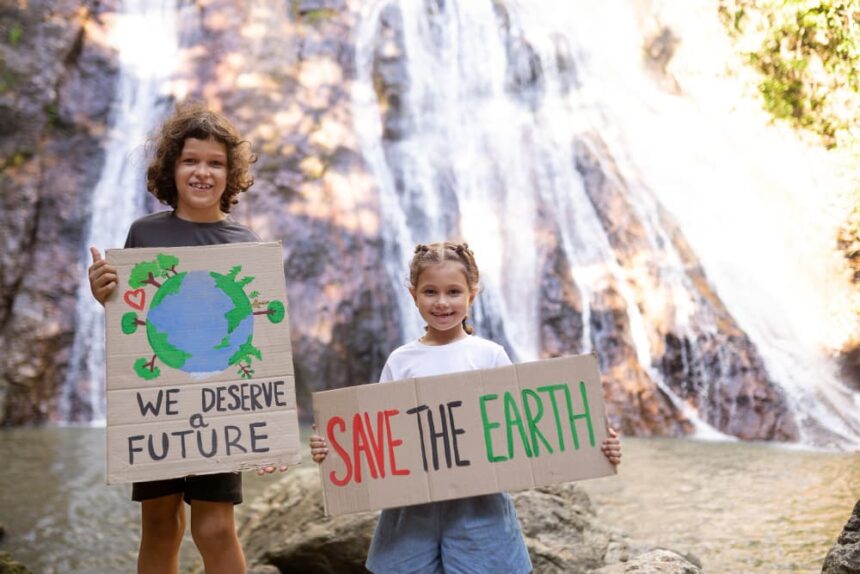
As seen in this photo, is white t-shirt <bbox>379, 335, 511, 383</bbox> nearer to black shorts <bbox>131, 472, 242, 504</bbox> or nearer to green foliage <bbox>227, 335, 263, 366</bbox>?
green foliage <bbox>227, 335, 263, 366</bbox>

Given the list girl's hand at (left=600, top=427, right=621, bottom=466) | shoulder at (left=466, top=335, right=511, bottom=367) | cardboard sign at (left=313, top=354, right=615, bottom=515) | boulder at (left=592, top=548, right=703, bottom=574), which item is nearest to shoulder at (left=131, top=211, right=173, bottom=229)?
cardboard sign at (left=313, top=354, right=615, bottom=515)

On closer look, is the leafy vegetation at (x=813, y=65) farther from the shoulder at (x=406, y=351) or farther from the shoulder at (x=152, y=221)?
the shoulder at (x=152, y=221)

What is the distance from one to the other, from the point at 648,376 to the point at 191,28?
6.88 metres

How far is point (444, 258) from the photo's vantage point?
6.70 ft

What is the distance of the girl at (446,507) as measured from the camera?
1.85 metres

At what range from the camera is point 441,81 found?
9.67 meters

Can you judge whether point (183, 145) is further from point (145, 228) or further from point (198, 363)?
point (198, 363)

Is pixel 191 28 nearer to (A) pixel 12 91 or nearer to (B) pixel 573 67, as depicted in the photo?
(A) pixel 12 91

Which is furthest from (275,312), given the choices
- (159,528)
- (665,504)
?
(665,504)

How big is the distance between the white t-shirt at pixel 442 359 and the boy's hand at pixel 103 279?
721 mm

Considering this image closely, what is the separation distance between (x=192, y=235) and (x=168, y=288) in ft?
0.79

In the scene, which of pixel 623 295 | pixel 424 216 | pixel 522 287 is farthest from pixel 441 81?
pixel 623 295

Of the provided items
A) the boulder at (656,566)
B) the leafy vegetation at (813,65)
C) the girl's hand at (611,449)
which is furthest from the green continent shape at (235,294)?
the leafy vegetation at (813,65)

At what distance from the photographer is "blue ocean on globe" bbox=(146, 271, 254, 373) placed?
6.08ft
